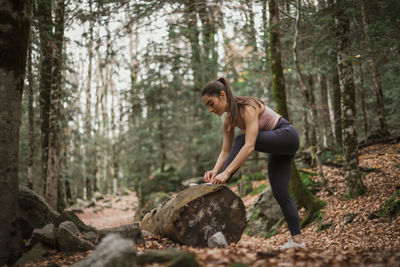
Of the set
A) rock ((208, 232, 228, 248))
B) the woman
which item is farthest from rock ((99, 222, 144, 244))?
the woman

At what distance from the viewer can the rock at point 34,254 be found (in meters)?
3.33

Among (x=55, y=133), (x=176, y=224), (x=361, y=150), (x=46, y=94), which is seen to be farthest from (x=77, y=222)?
(x=361, y=150)

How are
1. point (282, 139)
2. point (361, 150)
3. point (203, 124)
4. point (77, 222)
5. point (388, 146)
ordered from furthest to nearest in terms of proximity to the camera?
point (203, 124) → point (361, 150) → point (388, 146) → point (77, 222) → point (282, 139)

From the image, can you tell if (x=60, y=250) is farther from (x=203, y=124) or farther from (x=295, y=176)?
(x=203, y=124)

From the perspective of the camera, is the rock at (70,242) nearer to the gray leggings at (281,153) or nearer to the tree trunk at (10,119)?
the tree trunk at (10,119)

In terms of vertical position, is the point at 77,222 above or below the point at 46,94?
below

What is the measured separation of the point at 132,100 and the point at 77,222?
41.2 ft

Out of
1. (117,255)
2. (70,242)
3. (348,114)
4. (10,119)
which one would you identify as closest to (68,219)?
(70,242)

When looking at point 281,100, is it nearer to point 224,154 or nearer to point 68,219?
point 224,154

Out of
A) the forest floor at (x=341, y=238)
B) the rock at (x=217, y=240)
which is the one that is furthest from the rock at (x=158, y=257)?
the rock at (x=217, y=240)

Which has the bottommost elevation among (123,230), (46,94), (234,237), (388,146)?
(234,237)

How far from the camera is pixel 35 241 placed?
3.84m

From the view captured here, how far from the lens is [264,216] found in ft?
26.0

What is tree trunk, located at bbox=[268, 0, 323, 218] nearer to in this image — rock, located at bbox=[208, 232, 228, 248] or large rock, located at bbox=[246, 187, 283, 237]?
large rock, located at bbox=[246, 187, 283, 237]
